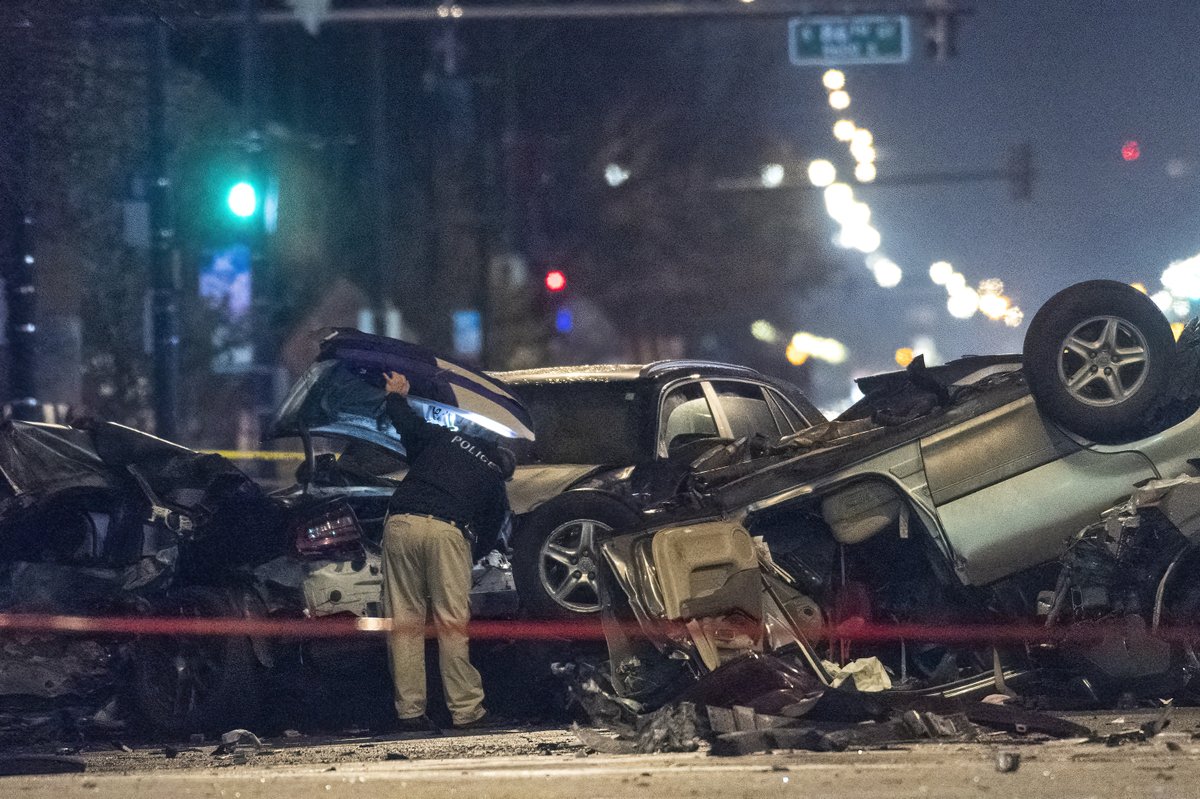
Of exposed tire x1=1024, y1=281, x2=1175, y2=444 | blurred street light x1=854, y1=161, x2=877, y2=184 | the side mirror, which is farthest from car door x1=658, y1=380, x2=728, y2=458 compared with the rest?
blurred street light x1=854, y1=161, x2=877, y2=184

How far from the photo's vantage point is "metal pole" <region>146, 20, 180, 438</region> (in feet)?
51.7

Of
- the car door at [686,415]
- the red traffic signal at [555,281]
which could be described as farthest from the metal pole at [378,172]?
the car door at [686,415]

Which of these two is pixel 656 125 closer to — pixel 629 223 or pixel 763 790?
pixel 629 223

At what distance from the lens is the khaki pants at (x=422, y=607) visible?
7.89 meters

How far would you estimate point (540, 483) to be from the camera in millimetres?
9227

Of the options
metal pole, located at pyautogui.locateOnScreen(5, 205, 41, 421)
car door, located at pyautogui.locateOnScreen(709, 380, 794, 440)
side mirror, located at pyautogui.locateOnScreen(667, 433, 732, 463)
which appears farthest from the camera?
metal pole, located at pyautogui.locateOnScreen(5, 205, 41, 421)

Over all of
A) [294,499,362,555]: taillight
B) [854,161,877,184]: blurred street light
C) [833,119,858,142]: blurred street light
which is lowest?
[294,499,362,555]: taillight

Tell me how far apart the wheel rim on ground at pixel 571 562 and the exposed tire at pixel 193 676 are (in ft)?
5.38

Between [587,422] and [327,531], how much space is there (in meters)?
2.13

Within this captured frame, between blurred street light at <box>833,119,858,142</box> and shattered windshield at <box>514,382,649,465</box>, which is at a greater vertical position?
blurred street light at <box>833,119,858,142</box>

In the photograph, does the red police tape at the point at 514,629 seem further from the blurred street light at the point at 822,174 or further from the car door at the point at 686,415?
the blurred street light at the point at 822,174

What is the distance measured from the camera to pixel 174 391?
54.9 ft

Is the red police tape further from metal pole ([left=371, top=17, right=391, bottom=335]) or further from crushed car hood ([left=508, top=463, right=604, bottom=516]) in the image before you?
metal pole ([left=371, top=17, right=391, bottom=335])

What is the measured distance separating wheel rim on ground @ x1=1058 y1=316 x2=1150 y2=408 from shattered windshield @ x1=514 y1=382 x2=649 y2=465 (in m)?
2.96
